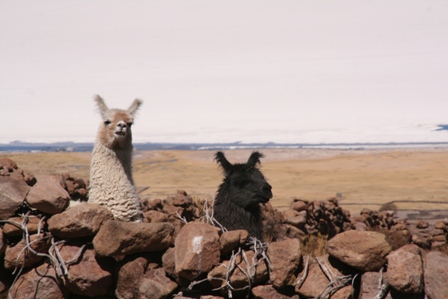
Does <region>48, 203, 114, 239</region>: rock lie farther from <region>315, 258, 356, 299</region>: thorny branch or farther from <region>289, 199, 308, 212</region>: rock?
<region>289, 199, 308, 212</region>: rock

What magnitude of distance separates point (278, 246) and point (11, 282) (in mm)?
2525

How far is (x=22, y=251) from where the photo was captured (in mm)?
4285

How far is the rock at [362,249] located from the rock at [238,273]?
2.02 ft

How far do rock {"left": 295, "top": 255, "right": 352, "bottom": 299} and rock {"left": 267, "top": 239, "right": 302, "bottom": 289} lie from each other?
81 millimetres

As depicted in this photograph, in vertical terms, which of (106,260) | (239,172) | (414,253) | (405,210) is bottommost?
(405,210)

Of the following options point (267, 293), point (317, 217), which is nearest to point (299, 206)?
point (317, 217)

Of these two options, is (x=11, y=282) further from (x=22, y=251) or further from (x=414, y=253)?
(x=414, y=253)

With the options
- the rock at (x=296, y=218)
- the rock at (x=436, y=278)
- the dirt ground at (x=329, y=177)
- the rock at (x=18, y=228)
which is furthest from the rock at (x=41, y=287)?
the dirt ground at (x=329, y=177)

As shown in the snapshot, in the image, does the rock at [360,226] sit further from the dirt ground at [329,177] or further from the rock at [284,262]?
the rock at [284,262]

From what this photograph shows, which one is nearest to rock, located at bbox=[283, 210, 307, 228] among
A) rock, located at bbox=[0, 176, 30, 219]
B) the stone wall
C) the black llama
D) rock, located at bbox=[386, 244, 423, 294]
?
the black llama

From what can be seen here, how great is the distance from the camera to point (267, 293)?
4059mm

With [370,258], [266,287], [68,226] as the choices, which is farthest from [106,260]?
[370,258]

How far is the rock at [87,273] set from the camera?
430 centimetres

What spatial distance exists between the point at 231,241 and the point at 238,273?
0.87 ft
